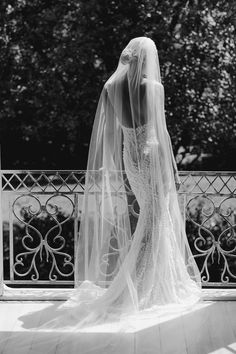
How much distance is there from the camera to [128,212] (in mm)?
4340

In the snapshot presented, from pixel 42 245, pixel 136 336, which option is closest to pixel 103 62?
pixel 42 245

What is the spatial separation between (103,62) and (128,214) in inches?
228

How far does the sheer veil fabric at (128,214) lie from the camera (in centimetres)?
420

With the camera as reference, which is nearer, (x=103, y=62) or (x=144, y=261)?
(x=144, y=261)

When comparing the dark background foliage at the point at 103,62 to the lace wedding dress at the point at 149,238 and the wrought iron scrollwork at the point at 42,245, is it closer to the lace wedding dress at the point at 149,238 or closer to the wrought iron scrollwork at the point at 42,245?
the wrought iron scrollwork at the point at 42,245

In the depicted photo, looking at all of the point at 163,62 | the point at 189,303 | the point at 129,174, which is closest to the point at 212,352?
the point at 189,303

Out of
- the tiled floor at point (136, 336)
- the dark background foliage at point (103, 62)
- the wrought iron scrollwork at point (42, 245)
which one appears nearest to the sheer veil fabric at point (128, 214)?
the tiled floor at point (136, 336)

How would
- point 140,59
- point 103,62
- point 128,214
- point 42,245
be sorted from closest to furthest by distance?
point 140,59
point 128,214
point 42,245
point 103,62

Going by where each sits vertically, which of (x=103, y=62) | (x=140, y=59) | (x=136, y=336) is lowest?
(x=136, y=336)

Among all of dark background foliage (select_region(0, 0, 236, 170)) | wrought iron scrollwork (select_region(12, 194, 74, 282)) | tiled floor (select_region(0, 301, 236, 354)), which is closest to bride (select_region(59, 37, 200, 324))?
tiled floor (select_region(0, 301, 236, 354))

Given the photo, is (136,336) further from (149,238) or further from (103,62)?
(103,62)

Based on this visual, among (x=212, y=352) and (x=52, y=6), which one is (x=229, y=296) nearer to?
(x=212, y=352)

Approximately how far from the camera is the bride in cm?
420

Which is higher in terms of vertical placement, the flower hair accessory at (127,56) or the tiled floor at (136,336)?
the flower hair accessory at (127,56)
